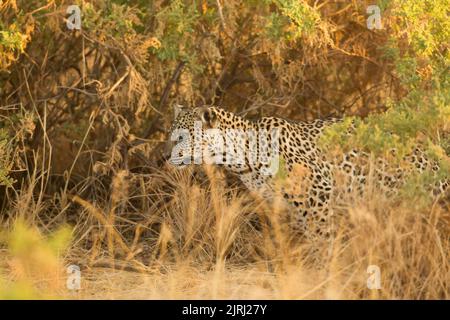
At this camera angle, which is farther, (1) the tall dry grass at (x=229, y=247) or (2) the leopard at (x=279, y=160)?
(2) the leopard at (x=279, y=160)

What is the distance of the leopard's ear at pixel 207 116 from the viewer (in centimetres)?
786

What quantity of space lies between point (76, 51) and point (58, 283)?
375 centimetres

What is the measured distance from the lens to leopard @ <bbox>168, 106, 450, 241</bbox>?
25.8ft

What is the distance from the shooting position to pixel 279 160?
25.5 feet

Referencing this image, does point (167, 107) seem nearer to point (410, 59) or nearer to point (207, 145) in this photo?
point (207, 145)

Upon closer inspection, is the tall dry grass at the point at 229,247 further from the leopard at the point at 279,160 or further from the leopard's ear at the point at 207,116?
the leopard's ear at the point at 207,116

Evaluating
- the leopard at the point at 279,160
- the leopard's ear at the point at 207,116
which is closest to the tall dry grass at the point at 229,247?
the leopard at the point at 279,160

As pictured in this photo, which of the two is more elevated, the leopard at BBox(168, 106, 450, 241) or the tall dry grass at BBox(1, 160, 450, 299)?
the leopard at BBox(168, 106, 450, 241)

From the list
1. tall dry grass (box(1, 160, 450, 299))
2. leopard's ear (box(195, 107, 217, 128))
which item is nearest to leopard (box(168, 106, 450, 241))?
leopard's ear (box(195, 107, 217, 128))

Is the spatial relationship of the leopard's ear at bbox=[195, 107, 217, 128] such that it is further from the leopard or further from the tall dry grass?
the tall dry grass

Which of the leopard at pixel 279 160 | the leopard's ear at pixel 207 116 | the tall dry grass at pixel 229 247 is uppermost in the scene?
the leopard's ear at pixel 207 116

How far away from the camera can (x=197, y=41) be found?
8789mm

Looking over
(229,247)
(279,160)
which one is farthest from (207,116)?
(229,247)

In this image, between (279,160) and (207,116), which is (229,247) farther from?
(207,116)
